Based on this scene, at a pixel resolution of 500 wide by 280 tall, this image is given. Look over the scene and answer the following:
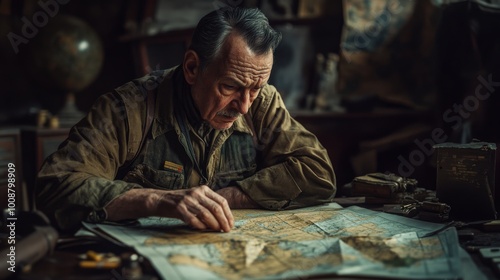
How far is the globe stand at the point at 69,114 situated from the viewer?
4.90 metres

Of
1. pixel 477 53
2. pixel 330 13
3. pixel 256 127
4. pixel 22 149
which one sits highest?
pixel 330 13

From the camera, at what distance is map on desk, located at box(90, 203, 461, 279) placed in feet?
5.28

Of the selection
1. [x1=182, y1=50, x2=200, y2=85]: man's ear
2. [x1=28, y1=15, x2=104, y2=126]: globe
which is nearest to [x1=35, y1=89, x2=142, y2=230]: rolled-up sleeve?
[x1=182, y1=50, x2=200, y2=85]: man's ear

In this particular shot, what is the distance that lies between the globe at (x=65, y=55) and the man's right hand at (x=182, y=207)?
9.98 feet

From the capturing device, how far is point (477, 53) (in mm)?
4051

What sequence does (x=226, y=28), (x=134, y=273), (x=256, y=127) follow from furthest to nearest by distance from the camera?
(x=256, y=127), (x=226, y=28), (x=134, y=273)

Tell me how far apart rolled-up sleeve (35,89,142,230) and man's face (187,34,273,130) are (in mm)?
291

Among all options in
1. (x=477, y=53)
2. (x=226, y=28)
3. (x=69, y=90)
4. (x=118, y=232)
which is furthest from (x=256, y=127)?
(x=69, y=90)

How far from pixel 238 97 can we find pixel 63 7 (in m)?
3.36

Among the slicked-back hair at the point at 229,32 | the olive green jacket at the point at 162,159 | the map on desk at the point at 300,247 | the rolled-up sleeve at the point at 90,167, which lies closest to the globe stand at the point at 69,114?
the olive green jacket at the point at 162,159

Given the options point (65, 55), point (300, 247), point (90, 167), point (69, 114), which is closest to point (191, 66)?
point (90, 167)

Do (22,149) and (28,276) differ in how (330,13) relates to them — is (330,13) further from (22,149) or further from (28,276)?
(28,276)

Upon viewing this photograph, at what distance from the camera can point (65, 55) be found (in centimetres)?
480

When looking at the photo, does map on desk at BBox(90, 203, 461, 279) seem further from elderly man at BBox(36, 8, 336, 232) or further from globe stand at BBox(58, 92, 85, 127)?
globe stand at BBox(58, 92, 85, 127)
